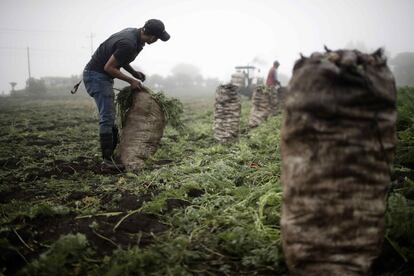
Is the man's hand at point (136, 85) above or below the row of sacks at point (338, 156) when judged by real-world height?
above

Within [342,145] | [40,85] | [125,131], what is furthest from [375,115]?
A: [40,85]

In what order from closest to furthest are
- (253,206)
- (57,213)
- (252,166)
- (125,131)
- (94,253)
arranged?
1. (94,253)
2. (57,213)
3. (253,206)
4. (252,166)
5. (125,131)

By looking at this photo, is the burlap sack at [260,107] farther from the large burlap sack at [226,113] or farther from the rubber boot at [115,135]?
the rubber boot at [115,135]

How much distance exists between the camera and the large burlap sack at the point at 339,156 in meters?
1.63

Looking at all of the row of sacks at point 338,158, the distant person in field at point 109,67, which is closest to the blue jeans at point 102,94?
the distant person in field at point 109,67

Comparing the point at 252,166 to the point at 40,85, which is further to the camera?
the point at 40,85

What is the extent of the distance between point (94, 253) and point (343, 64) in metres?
2.00

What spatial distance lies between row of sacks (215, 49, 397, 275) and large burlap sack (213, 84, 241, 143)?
5.81 m

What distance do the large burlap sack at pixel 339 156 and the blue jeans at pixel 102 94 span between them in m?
3.42

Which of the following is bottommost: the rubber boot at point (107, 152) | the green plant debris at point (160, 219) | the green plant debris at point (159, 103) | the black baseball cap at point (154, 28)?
the green plant debris at point (160, 219)

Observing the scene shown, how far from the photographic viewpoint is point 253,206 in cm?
299

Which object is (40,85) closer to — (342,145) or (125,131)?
(125,131)

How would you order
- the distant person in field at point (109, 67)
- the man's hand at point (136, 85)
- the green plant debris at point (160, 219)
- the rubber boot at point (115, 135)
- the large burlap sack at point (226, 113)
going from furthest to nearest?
the large burlap sack at point (226, 113)
the rubber boot at point (115, 135)
the man's hand at point (136, 85)
the distant person in field at point (109, 67)
the green plant debris at point (160, 219)

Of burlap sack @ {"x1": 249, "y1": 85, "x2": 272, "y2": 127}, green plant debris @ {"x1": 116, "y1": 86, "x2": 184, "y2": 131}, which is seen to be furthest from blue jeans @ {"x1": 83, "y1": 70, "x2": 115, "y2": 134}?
burlap sack @ {"x1": 249, "y1": 85, "x2": 272, "y2": 127}
